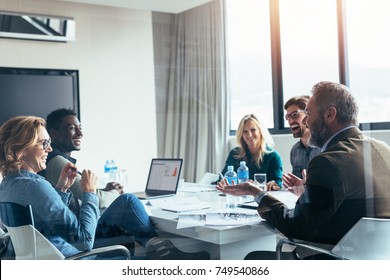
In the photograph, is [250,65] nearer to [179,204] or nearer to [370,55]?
[370,55]

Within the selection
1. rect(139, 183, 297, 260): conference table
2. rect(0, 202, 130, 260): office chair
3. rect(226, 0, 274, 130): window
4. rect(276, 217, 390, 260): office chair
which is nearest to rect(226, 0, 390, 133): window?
rect(226, 0, 274, 130): window

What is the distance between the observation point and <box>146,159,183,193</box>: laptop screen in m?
2.10

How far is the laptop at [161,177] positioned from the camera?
2.10 m

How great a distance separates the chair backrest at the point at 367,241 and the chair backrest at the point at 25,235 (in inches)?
46.3

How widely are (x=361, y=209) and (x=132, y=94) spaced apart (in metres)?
1.11

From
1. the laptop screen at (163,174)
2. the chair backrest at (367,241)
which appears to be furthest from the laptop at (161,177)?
the chair backrest at (367,241)

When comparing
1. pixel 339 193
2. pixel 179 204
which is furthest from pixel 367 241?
pixel 179 204

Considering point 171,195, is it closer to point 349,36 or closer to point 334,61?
point 334,61

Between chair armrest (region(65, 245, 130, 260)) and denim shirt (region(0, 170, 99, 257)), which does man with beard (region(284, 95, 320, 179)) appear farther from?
denim shirt (region(0, 170, 99, 257))

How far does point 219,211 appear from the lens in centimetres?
207

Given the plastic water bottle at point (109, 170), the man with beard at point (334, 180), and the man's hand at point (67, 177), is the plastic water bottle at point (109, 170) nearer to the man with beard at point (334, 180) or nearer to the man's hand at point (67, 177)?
Answer: the man's hand at point (67, 177)

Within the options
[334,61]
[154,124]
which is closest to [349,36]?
[334,61]

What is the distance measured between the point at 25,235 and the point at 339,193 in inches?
50.9

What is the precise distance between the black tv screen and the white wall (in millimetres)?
32
